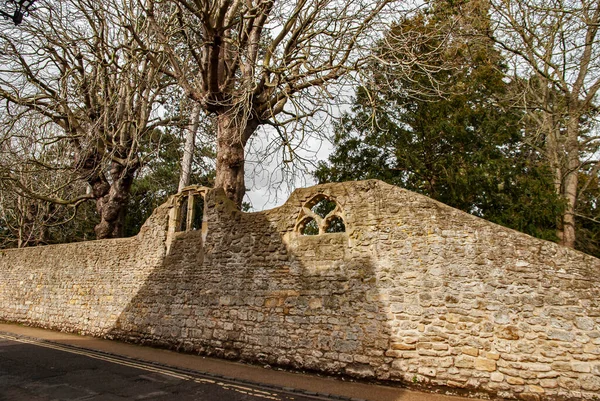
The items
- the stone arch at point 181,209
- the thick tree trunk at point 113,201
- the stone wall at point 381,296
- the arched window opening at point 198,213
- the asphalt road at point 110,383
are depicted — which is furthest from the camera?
the arched window opening at point 198,213

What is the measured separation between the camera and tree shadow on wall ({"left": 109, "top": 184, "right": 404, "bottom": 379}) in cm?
609

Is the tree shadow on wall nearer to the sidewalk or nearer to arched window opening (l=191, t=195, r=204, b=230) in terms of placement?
the sidewalk

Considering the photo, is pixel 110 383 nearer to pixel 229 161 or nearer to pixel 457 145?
Result: pixel 229 161

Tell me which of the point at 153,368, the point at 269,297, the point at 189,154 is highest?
the point at 189,154

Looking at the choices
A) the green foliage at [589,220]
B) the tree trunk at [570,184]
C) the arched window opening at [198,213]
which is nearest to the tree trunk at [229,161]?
the tree trunk at [570,184]

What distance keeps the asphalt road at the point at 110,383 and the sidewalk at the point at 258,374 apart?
0.82ft

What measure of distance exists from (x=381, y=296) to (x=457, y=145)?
6.34 m

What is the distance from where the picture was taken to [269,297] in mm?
7031

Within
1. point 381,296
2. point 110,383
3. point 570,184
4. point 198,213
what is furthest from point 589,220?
point 198,213

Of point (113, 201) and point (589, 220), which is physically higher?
point (589, 220)

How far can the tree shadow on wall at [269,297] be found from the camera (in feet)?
20.0

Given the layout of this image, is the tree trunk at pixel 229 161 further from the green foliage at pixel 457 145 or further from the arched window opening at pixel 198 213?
the arched window opening at pixel 198 213

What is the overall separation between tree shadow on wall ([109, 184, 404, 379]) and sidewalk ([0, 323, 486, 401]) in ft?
0.81

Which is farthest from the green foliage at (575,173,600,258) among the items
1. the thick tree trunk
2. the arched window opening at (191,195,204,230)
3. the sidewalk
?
the arched window opening at (191,195,204,230)
